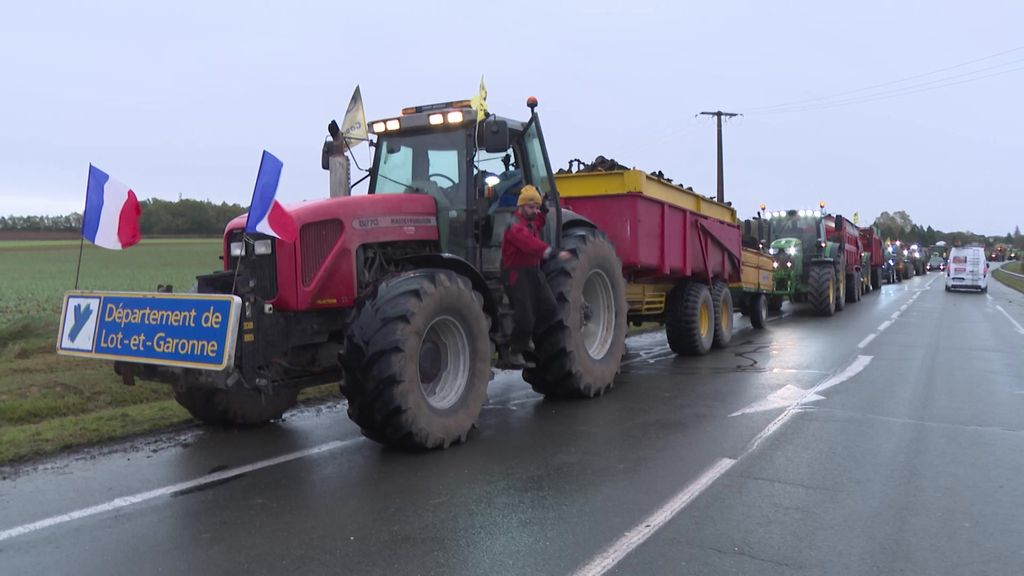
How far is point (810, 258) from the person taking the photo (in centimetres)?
2080

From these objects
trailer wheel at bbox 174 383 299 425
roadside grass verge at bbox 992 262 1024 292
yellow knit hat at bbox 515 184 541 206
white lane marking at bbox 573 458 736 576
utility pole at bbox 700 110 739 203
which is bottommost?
A: white lane marking at bbox 573 458 736 576

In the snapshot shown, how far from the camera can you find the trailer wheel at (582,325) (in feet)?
24.4

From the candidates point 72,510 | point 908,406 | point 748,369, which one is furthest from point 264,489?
point 748,369

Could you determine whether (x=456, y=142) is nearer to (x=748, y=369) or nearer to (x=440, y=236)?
(x=440, y=236)

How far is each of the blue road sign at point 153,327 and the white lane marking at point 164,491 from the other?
805 millimetres

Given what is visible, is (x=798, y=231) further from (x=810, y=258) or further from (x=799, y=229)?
(x=810, y=258)

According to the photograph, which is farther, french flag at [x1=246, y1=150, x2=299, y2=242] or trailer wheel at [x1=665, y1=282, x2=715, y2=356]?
trailer wheel at [x1=665, y1=282, x2=715, y2=356]

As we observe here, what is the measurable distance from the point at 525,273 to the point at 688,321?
4.95 meters

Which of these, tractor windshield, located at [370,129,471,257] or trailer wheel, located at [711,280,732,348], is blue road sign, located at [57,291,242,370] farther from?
trailer wheel, located at [711,280,732,348]

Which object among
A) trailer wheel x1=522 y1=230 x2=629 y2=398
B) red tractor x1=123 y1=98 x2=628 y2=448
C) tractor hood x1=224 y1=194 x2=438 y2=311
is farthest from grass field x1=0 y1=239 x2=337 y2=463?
trailer wheel x1=522 y1=230 x2=629 y2=398

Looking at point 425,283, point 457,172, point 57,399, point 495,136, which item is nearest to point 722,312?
point 457,172

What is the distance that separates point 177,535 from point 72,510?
0.92m

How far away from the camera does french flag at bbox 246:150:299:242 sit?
526cm

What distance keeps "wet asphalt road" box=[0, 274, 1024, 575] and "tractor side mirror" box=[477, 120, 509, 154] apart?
8.08 ft
